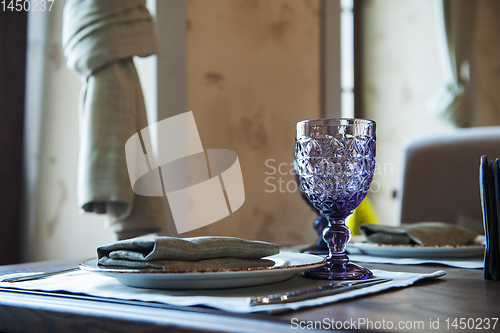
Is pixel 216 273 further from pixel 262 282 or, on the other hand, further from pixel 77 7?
pixel 77 7

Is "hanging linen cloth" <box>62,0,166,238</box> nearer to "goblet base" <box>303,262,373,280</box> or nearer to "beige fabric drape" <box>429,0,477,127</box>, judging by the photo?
"goblet base" <box>303,262,373,280</box>

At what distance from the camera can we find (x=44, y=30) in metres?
1.95

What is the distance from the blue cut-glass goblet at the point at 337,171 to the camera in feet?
2.05

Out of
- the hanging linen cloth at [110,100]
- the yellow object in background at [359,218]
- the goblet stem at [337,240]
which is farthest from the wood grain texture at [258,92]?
the goblet stem at [337,240]

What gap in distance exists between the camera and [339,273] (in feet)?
1.96

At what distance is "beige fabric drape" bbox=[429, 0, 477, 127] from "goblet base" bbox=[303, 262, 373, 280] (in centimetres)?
298

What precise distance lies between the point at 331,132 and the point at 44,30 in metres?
1.68

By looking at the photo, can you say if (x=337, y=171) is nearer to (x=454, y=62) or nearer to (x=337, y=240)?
(x=337, y=240)

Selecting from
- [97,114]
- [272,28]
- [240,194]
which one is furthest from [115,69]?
[272,28]

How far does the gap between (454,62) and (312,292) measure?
3189 mm

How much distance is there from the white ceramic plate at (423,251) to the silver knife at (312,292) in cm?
29

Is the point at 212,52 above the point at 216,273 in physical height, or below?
above

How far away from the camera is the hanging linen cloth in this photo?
146cm

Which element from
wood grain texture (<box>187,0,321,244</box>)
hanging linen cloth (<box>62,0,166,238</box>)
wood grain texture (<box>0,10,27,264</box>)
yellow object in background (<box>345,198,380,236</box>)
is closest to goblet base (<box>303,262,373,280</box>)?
hanging linen cloth (<box>62,0,166,238</box>)
